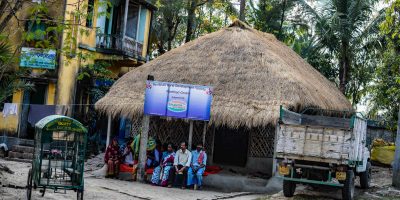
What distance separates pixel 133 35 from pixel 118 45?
1.92 metres

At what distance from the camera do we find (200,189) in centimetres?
1437

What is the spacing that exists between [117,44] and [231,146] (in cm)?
782

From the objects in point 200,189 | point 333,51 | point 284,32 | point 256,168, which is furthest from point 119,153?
point 284,32

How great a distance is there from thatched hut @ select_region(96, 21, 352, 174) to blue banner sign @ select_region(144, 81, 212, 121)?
24.4 inches

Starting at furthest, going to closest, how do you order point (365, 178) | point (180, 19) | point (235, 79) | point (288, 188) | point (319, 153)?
1. point (180, 19)
2. point (235, 79)
3. point (365, 178)
4. point (288, 188)
5. point (319, 153)

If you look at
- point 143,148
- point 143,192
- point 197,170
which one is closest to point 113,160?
point 143,148

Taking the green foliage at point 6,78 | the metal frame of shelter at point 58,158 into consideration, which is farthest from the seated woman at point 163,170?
the green foliage at point 6,78

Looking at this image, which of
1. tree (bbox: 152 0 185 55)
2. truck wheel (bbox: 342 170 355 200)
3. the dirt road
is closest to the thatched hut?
the dirt road

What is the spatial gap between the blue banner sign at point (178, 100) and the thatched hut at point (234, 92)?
62 cm

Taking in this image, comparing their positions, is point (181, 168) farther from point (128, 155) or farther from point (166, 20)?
point (166, 20)

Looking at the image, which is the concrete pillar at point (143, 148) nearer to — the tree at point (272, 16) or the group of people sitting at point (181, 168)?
the group of people sitting at point (181, 168)

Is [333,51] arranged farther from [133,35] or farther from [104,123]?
[104,123]

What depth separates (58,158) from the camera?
34.2 ft

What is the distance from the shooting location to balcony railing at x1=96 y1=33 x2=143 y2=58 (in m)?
21.8
